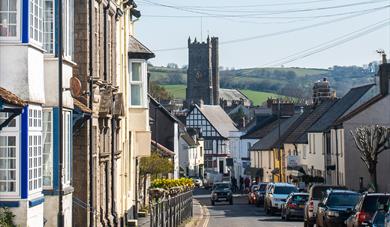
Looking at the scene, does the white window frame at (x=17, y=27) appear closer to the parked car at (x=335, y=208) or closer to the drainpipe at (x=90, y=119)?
the drainpipe at (x=90, y=119)

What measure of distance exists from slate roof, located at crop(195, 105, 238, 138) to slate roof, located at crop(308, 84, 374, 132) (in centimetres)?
7172

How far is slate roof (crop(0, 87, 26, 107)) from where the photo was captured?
16938 millimetres

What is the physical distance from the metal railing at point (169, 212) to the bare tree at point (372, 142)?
13.0 metres

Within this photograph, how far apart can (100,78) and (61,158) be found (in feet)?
31.7

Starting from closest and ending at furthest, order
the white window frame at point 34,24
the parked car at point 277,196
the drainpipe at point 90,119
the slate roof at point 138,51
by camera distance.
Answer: the white window frame at point 34,24 → the drainpipe at point 90,119 → the slate roof at point 138,51 → the parked car at point 277,196

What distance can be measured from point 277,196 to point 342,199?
18.9m

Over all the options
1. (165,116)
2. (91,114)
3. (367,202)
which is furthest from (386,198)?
(165,116)

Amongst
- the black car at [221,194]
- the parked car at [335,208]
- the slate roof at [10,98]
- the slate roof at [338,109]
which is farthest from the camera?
the black car at [221,194]

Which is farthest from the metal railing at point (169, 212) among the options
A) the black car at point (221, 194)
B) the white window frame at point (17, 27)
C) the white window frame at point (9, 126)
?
the black car at point (221, 194)

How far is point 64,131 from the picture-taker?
23.1m

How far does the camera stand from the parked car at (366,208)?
86.0ft

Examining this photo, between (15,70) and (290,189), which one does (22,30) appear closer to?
(15,70)

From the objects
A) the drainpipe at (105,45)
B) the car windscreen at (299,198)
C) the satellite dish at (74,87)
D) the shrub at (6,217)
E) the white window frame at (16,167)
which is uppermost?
the drainpipe at (105,45)

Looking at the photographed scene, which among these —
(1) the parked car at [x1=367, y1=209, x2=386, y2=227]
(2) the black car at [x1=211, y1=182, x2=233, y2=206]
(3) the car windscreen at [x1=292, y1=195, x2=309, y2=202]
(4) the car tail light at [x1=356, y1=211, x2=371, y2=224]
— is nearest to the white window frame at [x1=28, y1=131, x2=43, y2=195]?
(1) the parked car at [x1=367, y1=209, x2=386, y2=227]
